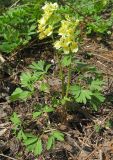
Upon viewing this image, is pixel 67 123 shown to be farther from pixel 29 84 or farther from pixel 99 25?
pixel 99 25

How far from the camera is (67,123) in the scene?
3.05 meters

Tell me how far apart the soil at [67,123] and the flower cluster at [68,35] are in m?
0.67

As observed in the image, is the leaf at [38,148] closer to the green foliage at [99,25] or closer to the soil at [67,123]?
the soil at [67,123]

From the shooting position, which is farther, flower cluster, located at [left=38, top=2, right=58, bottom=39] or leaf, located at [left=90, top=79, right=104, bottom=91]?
leaf, located at [left=90, top=79, right=104, bottom=91]

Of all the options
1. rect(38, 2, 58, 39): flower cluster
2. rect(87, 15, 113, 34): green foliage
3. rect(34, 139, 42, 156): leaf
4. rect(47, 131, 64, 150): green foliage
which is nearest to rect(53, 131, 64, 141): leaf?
rect(47, 131, 64, 150): green foliage

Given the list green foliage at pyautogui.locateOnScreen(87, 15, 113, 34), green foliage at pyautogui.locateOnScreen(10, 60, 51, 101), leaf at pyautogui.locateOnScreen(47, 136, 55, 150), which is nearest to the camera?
leaf at pyautogui.locateOnScreen(47, 136, 55, 150)

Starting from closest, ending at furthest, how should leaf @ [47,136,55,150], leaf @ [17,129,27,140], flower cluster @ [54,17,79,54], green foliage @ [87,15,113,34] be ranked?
flower cluster @ [54,17,79,54], leaf @ [47,136,55,150], leaf @ [17,129,27,140], green foliage @ [87,15,113,34]

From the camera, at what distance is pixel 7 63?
359 cm

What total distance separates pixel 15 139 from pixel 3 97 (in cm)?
46

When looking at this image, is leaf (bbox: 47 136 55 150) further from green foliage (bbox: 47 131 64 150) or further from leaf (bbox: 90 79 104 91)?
leaf (bbox: 90 79 104 91)

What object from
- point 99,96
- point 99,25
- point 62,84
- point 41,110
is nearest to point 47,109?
point 41,110

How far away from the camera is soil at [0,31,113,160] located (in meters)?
2.86

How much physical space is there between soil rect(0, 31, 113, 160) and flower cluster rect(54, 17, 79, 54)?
67cm

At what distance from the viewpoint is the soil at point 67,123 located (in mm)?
2863
